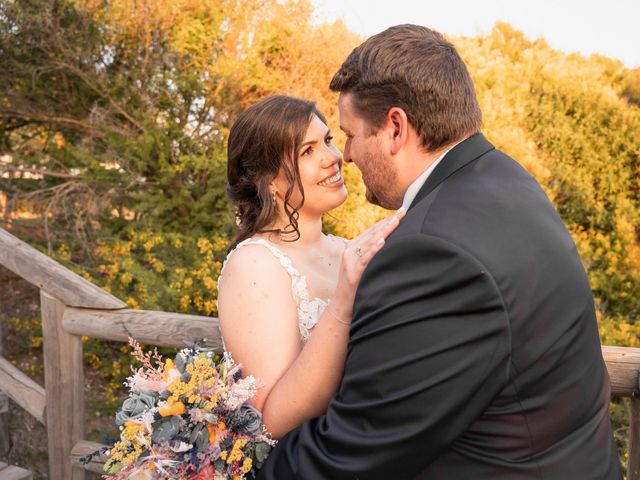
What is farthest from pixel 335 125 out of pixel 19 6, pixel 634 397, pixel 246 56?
pixel 634 397

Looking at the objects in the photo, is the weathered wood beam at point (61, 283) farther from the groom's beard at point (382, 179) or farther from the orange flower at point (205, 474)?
the groom's beard at point (382, 179)

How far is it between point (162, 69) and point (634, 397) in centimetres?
695

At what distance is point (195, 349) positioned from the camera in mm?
2174

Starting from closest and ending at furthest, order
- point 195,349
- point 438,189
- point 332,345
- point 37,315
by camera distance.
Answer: point 438,189
point 332,345
point 195,349
point 37,315

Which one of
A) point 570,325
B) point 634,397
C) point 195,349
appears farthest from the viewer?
point 634,397

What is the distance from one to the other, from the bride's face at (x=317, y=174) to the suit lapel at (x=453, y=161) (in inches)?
39.9

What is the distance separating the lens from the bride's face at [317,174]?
2.69 meters

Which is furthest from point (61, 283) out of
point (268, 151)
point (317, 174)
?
point (317, 174)

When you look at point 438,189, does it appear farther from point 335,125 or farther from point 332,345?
point 335,125

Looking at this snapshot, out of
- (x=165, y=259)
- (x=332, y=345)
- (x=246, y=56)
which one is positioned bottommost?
(x=165, y=259)

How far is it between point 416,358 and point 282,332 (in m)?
0.92

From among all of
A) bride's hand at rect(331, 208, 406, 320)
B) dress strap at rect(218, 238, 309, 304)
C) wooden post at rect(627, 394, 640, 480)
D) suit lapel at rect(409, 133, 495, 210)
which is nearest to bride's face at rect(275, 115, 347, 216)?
dress strap at rect(218, 238, 309, 304)

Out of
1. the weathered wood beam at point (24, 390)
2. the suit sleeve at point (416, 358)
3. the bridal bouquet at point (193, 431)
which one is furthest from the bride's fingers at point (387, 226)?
the weathered wood beam at point (24, 390)

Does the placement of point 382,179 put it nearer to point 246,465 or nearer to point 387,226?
point 387,226
